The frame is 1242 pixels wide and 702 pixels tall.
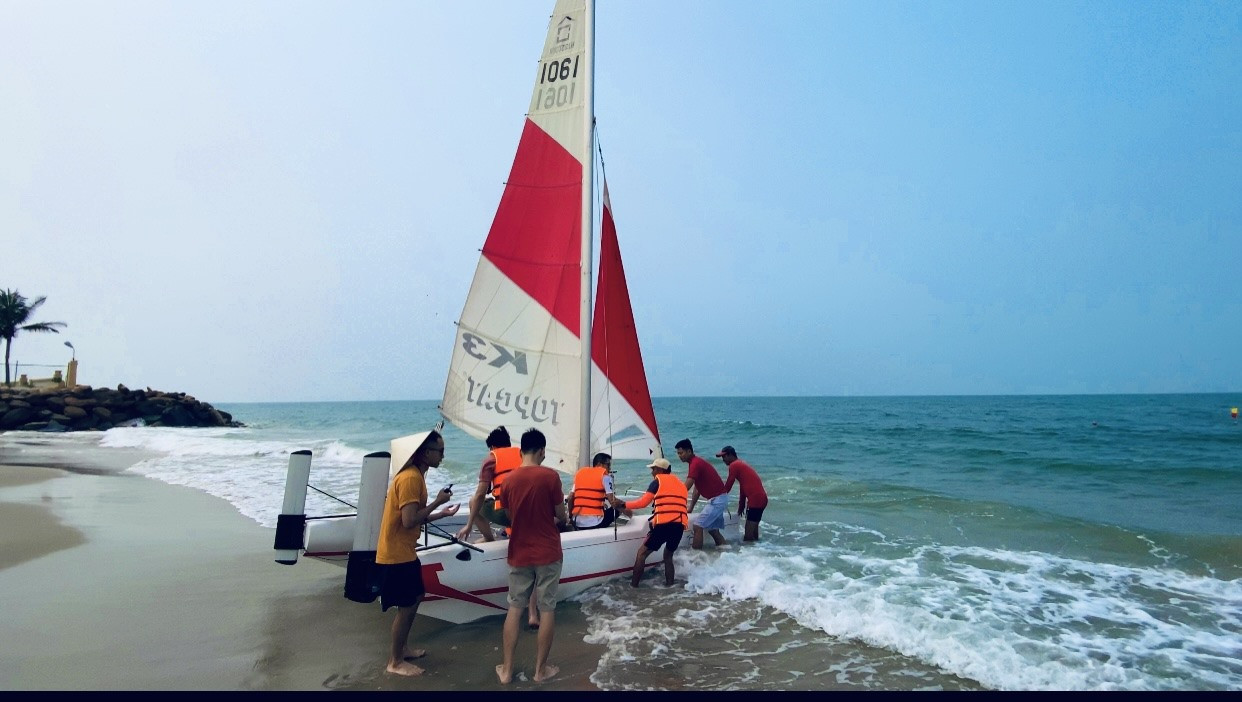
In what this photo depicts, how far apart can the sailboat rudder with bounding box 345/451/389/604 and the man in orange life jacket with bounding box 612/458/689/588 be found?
94.5 inches

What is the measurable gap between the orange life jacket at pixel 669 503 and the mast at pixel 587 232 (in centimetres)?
108

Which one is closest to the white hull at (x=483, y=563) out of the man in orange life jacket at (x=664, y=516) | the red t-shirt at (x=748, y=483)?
the man in orange life jacket at (x=664, y=516)

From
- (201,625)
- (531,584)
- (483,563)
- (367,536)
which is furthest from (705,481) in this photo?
(201,625)

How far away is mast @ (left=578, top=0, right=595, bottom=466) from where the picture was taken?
719 cm

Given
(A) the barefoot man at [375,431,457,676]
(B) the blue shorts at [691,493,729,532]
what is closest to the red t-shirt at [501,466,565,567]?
(A) the barefoot man at [375,431,457,676]

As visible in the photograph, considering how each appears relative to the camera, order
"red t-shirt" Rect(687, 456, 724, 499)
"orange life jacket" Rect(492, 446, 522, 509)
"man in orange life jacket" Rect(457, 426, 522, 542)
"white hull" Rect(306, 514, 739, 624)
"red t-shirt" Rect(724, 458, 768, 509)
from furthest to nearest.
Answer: "red t-shirt" Rect(724, 458, 768, 509), "red t-shirt" Rect(687, 456, 724, 499), "orange life jacket" Rect(492, 446, 522, 509), "man in orange life jacket" Rect(457, 426, 522, 542), "white hull" Rect(306, 514, 739, 624)

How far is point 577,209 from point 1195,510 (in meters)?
12.2

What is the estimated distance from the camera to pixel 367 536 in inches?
175

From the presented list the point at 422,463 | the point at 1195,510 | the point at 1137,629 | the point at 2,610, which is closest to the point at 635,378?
the point at 422,463

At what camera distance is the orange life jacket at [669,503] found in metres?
6.43

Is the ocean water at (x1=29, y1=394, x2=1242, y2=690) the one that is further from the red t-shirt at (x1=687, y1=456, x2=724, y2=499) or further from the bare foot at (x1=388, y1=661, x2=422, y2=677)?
the bare foot at (x1=388, y1=661, x2=422, y2=677)

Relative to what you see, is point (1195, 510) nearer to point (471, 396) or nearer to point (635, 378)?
point (635, 378)

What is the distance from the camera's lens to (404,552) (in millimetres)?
4344

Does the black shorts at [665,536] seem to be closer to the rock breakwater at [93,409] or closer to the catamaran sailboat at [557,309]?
the catamaran sailboat at [557,309]
